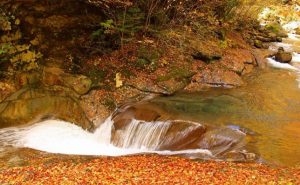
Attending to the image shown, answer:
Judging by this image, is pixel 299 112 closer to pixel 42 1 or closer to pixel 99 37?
pixel 99 37

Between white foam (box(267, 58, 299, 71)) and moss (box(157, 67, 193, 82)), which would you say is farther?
white foam (box(267, 58, 299, 71))

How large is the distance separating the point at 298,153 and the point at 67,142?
590 centimetres

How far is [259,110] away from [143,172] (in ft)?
16.3

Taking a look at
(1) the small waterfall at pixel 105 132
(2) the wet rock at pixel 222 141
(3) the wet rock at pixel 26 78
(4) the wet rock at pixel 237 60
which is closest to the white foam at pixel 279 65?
(4) the wet rock at pixel 237 60

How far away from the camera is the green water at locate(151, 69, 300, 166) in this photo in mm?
8591

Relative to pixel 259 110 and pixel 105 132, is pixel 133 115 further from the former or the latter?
pixel 259 110

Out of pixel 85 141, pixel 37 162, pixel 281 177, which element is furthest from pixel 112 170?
pixel 281 177

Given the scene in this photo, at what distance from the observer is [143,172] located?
7.45 meters

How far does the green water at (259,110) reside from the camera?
28.2 ft

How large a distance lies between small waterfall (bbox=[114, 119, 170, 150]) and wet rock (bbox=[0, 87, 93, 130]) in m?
1.43

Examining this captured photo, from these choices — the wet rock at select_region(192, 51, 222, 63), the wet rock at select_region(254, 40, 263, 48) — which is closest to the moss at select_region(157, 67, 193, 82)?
the wet rock at select_region(192, 51, 222, 63)

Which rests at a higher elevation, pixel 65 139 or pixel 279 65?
pixel 279 65

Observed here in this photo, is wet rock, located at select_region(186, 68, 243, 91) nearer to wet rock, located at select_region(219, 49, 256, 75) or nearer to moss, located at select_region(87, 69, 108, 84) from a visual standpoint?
wet rock, located at select_region(219, 49, 256, 75)

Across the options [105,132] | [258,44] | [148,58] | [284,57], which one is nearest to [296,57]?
[284,57]
